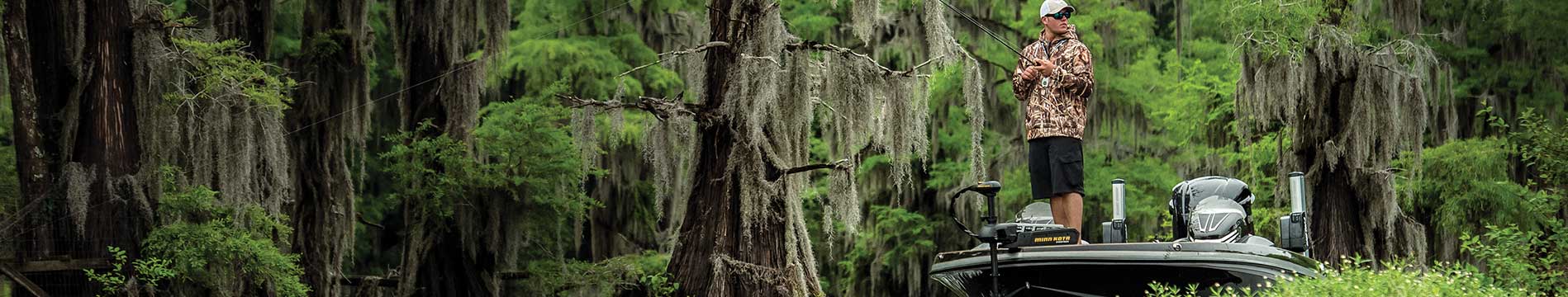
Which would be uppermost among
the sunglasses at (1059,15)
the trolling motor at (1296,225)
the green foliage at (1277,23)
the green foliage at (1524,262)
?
the green foliage at (1277,23)

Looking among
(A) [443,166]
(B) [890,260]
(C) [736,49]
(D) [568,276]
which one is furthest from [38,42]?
(B) [890,260]

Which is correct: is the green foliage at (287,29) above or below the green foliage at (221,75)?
above

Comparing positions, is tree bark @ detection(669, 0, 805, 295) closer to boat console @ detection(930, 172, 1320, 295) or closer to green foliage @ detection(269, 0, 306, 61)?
boat console @ detection(930, 172, 1320, 295)

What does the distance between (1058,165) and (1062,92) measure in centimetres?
43

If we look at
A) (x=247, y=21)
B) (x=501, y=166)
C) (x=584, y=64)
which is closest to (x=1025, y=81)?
(x=501, y=166)

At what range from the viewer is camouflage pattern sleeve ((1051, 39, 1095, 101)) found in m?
10.4

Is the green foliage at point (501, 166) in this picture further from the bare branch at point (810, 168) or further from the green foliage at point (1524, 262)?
the green foliage at point (1524, 262)

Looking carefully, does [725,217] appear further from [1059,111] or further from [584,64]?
[584,64]

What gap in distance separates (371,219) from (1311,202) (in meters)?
15.5

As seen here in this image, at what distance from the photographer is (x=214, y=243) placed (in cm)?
1426

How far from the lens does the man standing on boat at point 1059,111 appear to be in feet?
34.0

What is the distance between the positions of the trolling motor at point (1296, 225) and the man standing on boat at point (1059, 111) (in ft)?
3.82

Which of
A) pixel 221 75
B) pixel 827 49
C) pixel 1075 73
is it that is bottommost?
pixel 1075 73

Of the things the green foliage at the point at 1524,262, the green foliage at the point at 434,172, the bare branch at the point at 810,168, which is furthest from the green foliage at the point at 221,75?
the green foliage at the point at 1524,262
